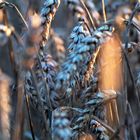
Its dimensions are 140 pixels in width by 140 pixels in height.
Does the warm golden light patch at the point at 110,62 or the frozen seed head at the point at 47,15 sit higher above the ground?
the frozen seed head at the point at 47,15

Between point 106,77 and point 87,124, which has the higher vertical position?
point 106,77

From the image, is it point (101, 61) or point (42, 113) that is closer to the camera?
point (42, 113)

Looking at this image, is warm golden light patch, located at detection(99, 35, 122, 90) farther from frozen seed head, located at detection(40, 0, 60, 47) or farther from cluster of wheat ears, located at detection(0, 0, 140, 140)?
frozen seed head, located at detection(40, 0, 60, 47)

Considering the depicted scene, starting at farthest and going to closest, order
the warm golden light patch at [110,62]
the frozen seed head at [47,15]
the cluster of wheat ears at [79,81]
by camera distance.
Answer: the frozen seed head at [47,15], the warm golden light patch at [110,62], the cluster of wheat ears at [79,81]

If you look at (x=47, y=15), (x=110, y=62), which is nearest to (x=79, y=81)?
(x=110, y=62)

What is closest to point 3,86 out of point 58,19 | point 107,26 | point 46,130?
point 46,130

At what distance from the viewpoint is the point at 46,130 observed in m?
2.16

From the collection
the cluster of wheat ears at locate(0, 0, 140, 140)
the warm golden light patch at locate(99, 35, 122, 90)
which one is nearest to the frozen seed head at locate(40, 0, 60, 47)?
the cluster of wheat ears at locate(0, 0, 140, 140)

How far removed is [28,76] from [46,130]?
10.8 inches

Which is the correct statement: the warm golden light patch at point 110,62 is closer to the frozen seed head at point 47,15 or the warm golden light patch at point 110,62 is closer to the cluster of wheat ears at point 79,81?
the cluster of wheat ears at point 79,81

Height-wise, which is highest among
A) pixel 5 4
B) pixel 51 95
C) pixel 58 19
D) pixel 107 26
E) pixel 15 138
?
pixel 58 19

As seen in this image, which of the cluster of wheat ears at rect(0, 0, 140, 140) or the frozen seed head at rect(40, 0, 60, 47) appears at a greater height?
the frozen seed head at rect(40, 0, 60, 47)

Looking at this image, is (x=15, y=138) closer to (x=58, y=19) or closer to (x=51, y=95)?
(x=51, y=95)

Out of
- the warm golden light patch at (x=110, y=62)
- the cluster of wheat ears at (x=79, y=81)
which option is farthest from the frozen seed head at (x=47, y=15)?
the warm golden light patch at (x=110, y=62)
